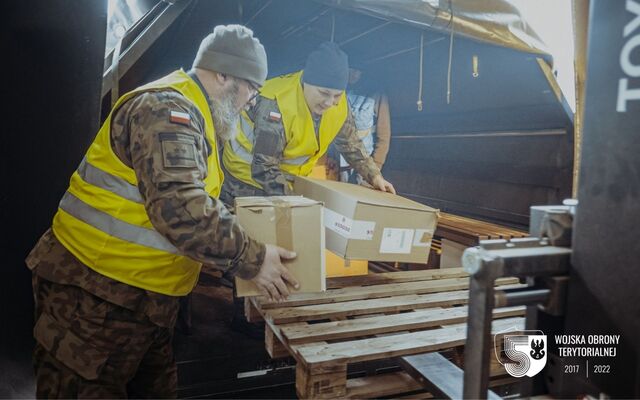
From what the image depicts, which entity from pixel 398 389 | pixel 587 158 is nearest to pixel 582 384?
pixel 587 158

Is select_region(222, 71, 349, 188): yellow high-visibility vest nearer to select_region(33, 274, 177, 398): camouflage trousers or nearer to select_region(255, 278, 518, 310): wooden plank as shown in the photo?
select_region(255, 278, 518, 310): wooden plank

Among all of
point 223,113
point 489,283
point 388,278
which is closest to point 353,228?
point 388,278

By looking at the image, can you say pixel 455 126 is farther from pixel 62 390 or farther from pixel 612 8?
pixel 62 390

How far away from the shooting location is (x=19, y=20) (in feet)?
7.59

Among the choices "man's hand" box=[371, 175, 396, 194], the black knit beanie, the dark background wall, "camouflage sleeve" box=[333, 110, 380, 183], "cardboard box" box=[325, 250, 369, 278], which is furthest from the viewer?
"cardboard box" box=[325, 250, 369, 278]

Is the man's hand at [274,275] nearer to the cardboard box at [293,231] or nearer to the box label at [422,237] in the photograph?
the cardboard box at [293,231]

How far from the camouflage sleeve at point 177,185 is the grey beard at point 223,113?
0.31m

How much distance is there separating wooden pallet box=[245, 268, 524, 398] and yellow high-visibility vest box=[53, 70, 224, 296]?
57cm

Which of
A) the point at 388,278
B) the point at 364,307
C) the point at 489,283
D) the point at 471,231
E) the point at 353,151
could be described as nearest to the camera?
the point at 489,283

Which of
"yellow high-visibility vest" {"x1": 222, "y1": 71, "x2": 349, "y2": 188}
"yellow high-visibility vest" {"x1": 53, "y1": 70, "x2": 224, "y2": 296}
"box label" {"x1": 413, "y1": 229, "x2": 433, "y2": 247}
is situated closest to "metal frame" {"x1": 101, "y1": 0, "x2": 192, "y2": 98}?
"yellow high-visibility vest" {"x1": 222, "y1": 71, "x2": 349, "y2": 188}

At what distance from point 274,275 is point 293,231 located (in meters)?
0.22

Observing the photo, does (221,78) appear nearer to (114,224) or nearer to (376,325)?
Result: (114,224)

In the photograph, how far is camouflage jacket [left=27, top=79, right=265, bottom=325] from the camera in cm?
171

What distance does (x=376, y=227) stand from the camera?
7.66 ft
